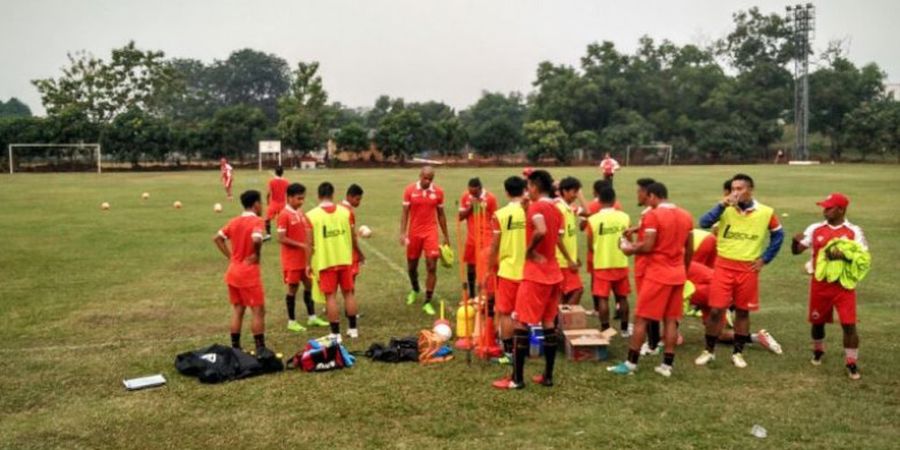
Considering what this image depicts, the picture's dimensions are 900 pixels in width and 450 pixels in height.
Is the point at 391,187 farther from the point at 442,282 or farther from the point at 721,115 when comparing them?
the point at 721,115

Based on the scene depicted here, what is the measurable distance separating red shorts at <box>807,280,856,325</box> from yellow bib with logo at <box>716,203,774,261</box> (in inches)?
29.8

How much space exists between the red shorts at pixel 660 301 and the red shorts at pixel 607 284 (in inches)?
60.1

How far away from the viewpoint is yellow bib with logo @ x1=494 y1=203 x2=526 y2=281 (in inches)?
323

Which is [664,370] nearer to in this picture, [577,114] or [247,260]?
[247,260]

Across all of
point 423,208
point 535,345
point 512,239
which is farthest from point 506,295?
point 423,208

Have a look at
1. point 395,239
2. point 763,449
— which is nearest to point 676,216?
point 763,449

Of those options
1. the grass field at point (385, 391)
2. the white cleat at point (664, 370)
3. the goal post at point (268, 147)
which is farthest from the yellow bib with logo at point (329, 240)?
the goal post at point (268, 147)

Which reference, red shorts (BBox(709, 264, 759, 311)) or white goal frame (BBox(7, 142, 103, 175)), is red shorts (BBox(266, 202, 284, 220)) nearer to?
red shorts (BBox(709, 264, 759, 311))

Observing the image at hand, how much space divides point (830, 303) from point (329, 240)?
19.7ft

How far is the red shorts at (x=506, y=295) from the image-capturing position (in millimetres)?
8273

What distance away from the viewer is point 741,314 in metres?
8.69

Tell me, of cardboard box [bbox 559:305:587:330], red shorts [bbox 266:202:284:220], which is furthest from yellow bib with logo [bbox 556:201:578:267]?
red shorts [bbox 266:202:284:220]

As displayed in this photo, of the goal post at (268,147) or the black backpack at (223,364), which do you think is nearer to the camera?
the black backpack at (223,364)

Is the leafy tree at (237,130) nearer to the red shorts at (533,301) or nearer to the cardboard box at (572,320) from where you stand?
the cardboard box at (572,320)
